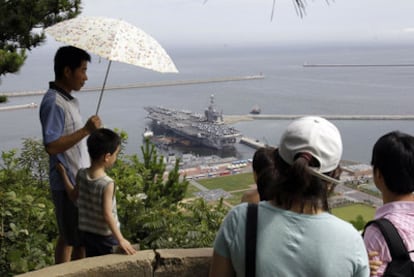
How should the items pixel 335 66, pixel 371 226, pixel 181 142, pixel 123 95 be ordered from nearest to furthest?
1. pixel 371 226
2. pixel 181 142
3. pixel 123 95
4. pixel 335 66

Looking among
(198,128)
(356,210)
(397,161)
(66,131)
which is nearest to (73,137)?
(66,131)

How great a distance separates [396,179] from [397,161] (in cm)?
6

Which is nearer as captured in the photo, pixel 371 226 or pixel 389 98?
pixel 371 226

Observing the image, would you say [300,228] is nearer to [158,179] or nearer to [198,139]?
[158,179]

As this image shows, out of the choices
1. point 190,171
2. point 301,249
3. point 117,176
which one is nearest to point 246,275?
point 301,249

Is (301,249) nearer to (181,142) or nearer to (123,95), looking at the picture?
(181,142)

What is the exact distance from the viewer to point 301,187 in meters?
0.96

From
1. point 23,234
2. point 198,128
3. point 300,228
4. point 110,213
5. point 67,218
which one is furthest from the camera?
point 198,128

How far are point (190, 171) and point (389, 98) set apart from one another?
52.5 ft

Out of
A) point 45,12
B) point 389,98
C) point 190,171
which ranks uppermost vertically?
point 45,12

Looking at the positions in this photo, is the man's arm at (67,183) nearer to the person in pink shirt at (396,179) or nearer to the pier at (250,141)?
the person in pink shirt at (396,179)

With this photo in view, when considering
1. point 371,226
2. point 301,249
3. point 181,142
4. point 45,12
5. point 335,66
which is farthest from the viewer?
point 335,66

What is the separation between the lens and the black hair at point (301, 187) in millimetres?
954

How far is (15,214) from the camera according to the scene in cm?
238
